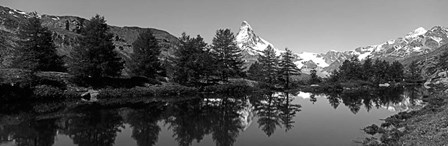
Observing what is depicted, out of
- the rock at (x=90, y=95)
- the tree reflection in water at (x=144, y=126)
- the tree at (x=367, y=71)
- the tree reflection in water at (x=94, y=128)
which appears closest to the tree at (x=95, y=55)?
the rock at (x=90, y=95)

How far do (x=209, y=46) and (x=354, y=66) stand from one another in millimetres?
76128

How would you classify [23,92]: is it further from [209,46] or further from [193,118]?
[209,46]

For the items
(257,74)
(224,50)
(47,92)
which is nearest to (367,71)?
(257,74)

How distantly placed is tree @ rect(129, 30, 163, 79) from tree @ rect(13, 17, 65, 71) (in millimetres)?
13913

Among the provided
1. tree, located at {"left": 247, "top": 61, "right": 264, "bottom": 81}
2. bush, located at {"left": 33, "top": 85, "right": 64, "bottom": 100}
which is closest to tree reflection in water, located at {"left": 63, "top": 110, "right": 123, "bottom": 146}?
bush, located at {"left": 33, "top": 85, "right": 64, "bottom": 100}

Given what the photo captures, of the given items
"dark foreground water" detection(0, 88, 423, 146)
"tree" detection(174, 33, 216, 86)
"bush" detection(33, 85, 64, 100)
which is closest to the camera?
"dark foreground water" detection(0, 88, 423, 146)

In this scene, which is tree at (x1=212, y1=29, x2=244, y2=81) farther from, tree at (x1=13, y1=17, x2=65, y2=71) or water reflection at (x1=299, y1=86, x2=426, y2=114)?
tree at (x1=13, y1=17, x2=65, y2=71)

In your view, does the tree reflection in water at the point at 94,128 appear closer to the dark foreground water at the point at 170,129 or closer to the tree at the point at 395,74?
the dark foreground water at the point at 170,129

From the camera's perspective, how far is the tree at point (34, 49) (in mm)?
44719

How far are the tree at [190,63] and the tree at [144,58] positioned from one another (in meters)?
4.89

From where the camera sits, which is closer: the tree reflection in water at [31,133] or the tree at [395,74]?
the tree reflection in water at [31,133]

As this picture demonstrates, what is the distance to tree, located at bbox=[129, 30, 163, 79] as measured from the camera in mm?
60406

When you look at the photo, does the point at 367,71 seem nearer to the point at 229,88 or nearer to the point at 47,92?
the point at 229,88

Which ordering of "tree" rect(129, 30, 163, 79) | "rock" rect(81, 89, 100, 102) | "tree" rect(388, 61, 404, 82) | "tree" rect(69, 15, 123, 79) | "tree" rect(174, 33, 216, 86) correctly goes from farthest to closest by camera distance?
"tree" rect(388, 61, 404, 82)
"tree" rect(174, 33, 216, 86)
"tree" rect(129, 30, 163, 79)
"tree" rect(69, 15, 123, 79)
"rock" rect(81, 89, 100, 102)
